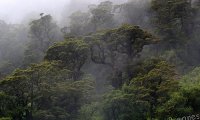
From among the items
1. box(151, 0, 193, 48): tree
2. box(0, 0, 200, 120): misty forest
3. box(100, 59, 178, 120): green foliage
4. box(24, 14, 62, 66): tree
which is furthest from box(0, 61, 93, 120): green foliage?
box(24, 14, 62, 66): tree

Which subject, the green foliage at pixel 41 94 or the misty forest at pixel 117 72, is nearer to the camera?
the misty forest at pixel 117 72

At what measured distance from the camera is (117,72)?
32688mm

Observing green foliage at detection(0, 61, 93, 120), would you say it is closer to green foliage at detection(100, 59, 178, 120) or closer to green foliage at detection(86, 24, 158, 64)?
green foliage at detection(100, 59, 178, 120)

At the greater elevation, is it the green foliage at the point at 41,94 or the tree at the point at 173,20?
the tree at the point at 173,20

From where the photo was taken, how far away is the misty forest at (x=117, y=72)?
2616cm

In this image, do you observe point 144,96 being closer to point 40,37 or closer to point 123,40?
point 123,40

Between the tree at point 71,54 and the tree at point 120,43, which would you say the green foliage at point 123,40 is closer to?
the tree at point 120,43

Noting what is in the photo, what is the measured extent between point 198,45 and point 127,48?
321 inches

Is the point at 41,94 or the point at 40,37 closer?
the point at 41,94

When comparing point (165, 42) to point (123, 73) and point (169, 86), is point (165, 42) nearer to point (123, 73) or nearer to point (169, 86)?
point (123, 73)

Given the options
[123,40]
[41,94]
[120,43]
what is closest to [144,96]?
[120,43]

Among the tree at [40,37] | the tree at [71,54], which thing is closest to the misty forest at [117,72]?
the tree at [71,54]

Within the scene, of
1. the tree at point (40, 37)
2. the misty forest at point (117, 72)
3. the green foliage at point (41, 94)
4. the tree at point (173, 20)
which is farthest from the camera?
the tree at point (40, 37)

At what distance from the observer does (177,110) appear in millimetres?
24141
